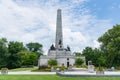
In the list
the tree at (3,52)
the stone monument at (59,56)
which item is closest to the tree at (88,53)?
the stone monument at (59,56)

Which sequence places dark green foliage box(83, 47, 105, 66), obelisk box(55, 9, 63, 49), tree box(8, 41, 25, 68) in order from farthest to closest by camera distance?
1. dark green foliage box(83, 47, 105, 66)
2. tree box(8, 41, 25, 68)
3. obelisk box(55, 9, 63, 49)

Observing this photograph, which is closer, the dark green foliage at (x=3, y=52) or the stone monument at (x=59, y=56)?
the dark green foliage at (x=3, y=52)

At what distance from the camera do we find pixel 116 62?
173 feet

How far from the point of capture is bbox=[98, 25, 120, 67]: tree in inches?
2010

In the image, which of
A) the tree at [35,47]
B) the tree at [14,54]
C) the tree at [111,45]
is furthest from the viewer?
the tree at [35,47]

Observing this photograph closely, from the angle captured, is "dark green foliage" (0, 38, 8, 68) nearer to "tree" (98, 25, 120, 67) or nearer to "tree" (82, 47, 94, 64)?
"tree" (98, 25, 120, 67)

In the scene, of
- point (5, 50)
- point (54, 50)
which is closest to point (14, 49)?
point (5, 50)

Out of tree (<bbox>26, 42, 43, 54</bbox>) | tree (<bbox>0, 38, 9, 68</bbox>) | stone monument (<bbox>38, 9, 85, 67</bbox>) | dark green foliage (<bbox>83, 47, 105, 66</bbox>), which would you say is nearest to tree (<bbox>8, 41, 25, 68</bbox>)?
tree (<bbox>0, 38, 9, 68</bbox>)

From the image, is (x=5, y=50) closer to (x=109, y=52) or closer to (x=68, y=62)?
(x=68, y=62)

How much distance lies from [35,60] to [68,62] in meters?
18.6

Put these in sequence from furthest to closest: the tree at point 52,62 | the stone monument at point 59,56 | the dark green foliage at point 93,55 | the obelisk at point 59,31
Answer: the dark green foliage at point 93,55, the stone monument at point 59,56, the tree at point 52,62, the obelisk at point 59,31

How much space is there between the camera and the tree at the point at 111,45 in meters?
51.1

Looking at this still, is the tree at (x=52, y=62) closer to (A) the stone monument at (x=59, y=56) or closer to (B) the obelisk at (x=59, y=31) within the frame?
(A) the stone monument at (x=59, y=56)

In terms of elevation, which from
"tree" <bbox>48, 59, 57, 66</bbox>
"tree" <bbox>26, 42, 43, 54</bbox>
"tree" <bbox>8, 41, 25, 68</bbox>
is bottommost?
"tree" <bbox>48, 59, 57, 66</bbox>
